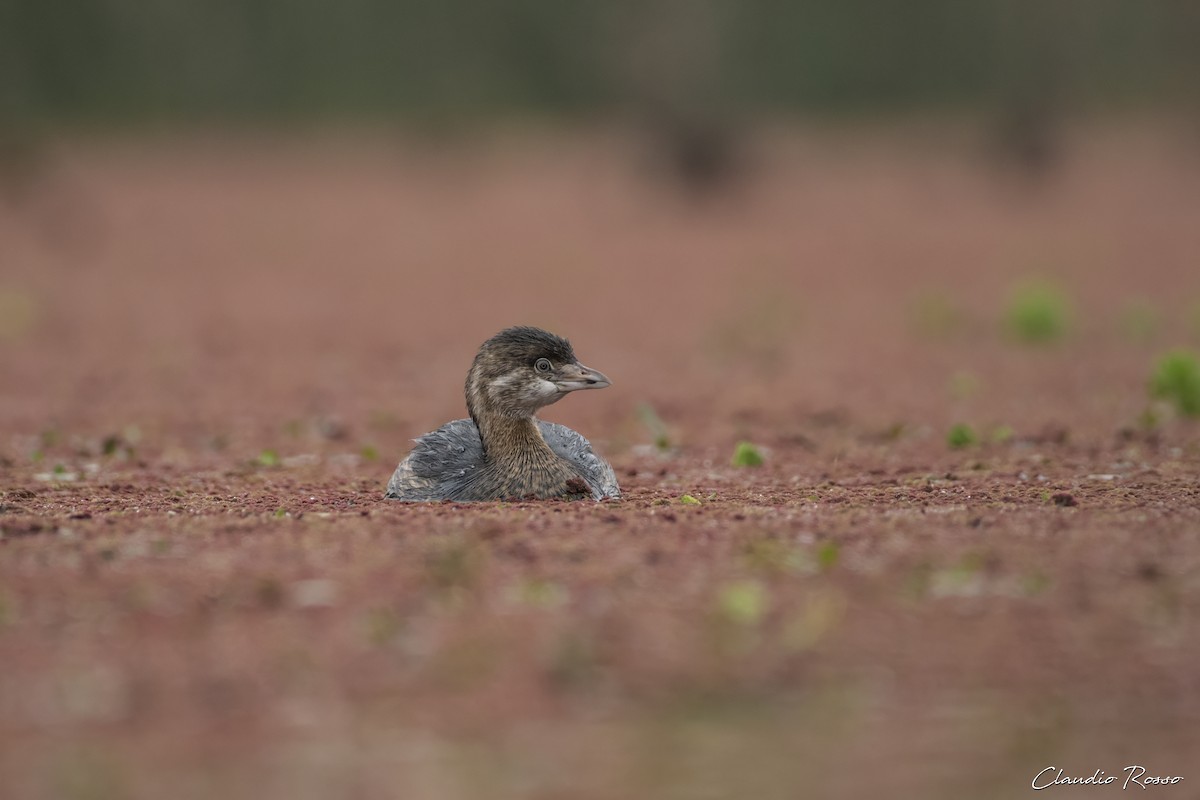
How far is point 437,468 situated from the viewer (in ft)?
22.9

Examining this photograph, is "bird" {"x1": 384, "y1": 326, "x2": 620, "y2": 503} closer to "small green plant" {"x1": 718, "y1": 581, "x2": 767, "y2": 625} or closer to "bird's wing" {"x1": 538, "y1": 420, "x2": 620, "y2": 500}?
"bird's wing" {"x1": 538, "y1": 420, "x2": 620, "y2": 500}

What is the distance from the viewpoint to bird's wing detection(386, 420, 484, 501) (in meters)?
6.90

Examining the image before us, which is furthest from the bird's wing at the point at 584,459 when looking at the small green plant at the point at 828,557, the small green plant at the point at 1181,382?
the small green plant at the point at 1181,382

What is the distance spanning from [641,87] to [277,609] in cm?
2316

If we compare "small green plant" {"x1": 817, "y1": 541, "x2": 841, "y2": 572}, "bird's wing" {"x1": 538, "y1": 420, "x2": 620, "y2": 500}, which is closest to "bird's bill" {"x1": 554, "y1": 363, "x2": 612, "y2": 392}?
"bird's wing" {"x1": 538, "y1": 420, "x2": 620, "y2": 500}

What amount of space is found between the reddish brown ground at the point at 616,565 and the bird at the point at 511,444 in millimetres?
350

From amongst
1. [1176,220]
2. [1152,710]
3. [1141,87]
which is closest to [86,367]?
[1152,710]

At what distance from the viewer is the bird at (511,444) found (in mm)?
6875

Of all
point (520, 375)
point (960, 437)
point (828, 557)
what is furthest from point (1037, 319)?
point (828, 557)

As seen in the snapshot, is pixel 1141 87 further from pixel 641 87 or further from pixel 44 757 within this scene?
pixel 44 757

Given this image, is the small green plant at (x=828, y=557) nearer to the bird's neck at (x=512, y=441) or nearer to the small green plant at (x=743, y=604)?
the small green plant at (x=743, y=604)

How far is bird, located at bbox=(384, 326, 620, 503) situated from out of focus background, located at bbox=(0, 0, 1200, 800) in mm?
330

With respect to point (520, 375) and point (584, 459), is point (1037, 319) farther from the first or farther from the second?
point (520, 375)

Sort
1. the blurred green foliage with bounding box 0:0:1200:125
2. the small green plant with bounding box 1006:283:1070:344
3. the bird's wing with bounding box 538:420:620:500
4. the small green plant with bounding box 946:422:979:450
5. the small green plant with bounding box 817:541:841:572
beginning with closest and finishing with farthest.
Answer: the small green plant with bounding box 817:541:841:572, the bird's wing with bounding box 538:420:620:500, the small green plant with bounding box 946:422:979:450, the small green plant with bounding box 1006:283:1070:344, the blurred green foliage with bounding box 0:0:1200:125
